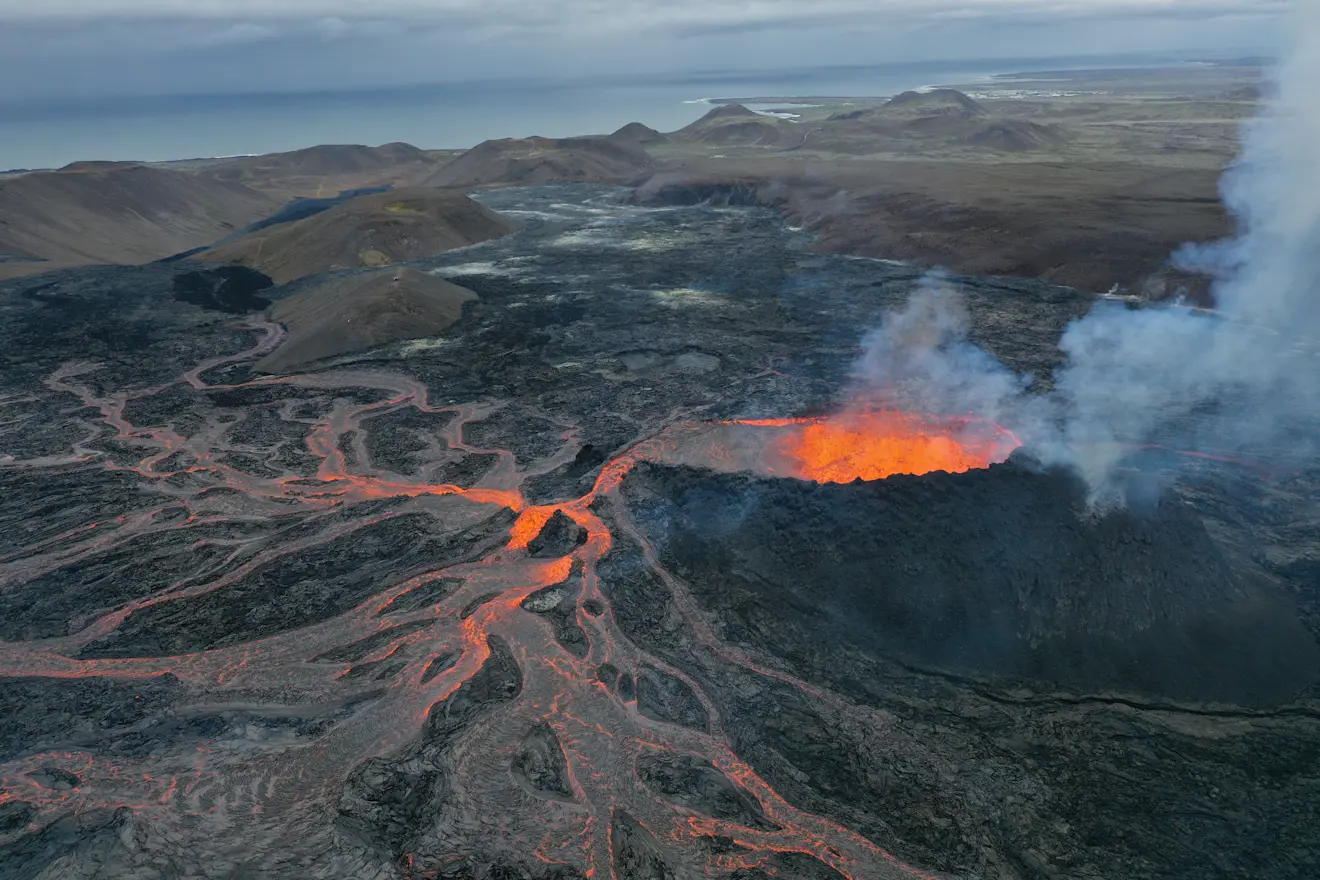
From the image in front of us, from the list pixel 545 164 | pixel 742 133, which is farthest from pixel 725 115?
pixel 545 164

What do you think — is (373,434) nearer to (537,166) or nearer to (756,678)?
(756,678)

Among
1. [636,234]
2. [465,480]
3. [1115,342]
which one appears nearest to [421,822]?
[465,480]

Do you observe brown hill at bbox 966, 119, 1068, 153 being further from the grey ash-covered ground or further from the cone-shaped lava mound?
the cone-shaped lava mound

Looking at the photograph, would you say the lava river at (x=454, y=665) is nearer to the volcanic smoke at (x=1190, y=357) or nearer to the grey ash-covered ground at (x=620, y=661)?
the grey ash-covered ground at (x=620, y=661)

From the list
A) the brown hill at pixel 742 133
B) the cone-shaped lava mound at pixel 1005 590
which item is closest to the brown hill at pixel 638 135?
the brown hill at pixel 742 133

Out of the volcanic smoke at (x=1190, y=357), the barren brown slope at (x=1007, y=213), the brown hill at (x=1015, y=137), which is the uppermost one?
the brown hill at (x=1015, y=137)
